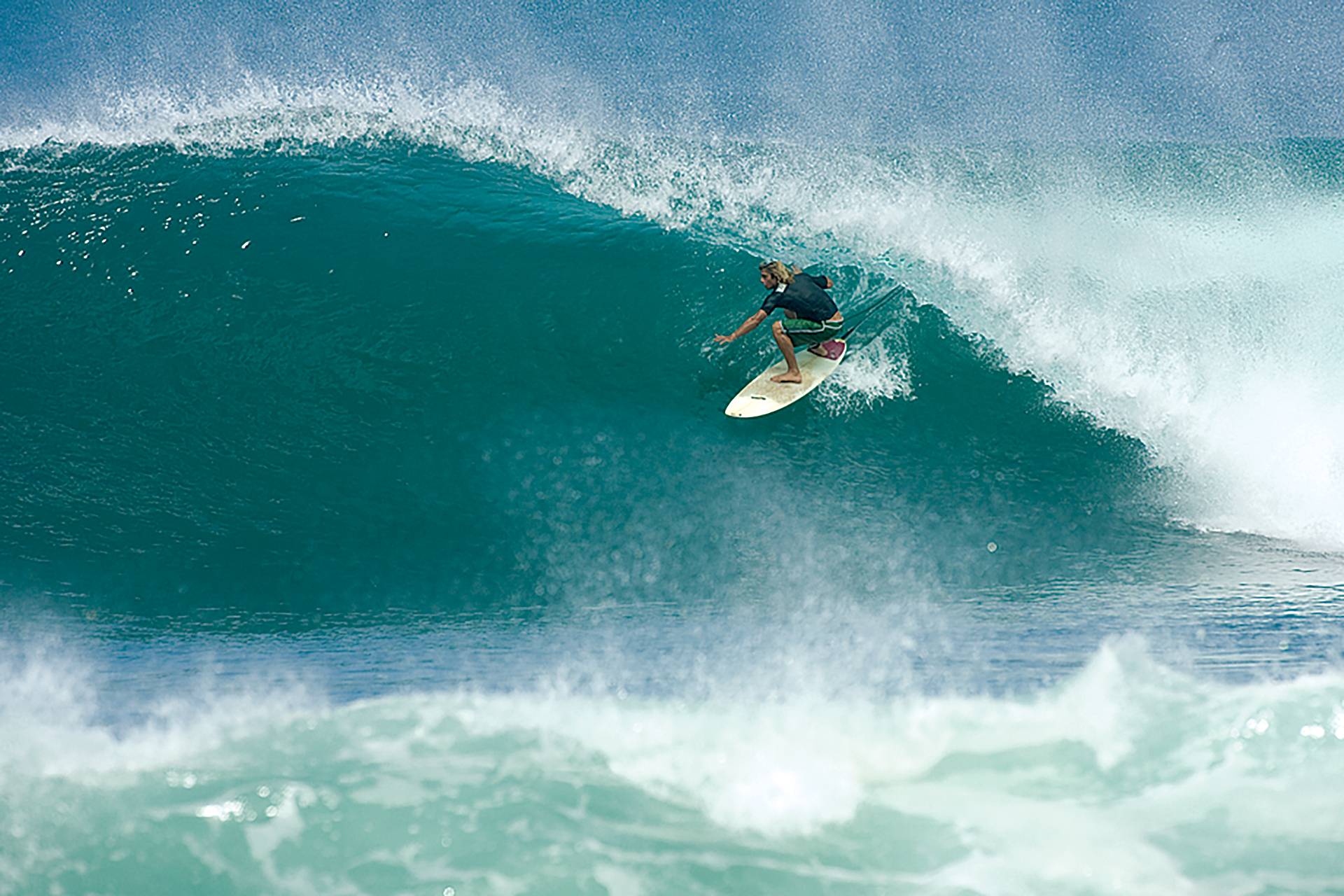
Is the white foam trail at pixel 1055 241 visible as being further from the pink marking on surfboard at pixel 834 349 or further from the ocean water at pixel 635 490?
the pink marking on surfboard at pixel 834 349

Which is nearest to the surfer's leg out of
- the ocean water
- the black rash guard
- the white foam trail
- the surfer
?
the surfer

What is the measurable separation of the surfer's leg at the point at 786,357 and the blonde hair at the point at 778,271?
0.43 m

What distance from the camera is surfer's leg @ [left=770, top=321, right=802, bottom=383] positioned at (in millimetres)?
9539

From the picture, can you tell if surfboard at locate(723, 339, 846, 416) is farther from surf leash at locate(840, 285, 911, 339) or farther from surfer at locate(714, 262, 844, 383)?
surf leash at locate(840, 285, 911, 339)

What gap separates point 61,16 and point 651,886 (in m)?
16.0

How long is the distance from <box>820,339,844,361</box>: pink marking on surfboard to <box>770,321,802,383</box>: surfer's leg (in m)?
0.35

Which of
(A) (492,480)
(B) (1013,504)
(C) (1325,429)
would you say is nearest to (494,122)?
(A) (492,480)

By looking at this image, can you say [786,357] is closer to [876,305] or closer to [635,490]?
[876,305]

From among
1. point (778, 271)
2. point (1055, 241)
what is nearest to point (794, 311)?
point (778, 271)

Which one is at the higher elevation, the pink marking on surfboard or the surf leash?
the surf leash

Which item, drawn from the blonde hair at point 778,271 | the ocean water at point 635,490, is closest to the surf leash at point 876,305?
the ocean water at point 635,490

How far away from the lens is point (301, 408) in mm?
9953

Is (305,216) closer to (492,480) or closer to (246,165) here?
(246,165)

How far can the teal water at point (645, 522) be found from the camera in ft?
21.4
